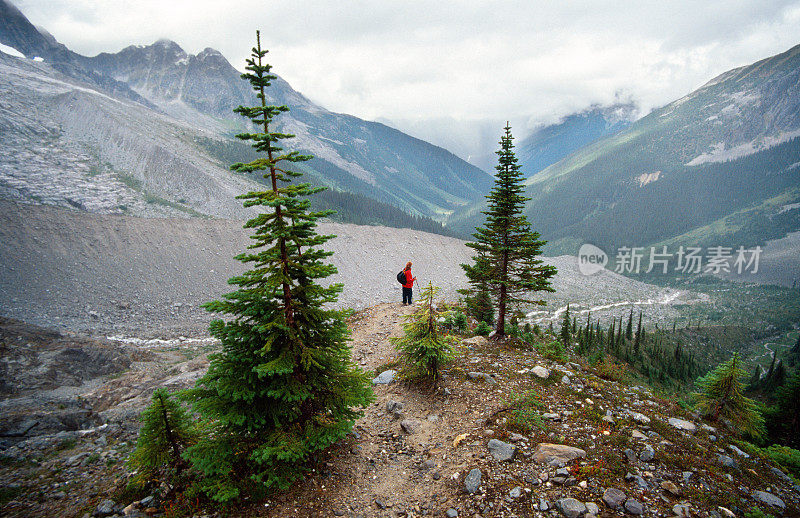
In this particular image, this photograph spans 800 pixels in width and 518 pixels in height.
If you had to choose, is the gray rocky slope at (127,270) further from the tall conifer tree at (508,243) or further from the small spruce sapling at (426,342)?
the tall conifer tree at (508,243)

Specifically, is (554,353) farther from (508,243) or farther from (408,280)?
(408,280)

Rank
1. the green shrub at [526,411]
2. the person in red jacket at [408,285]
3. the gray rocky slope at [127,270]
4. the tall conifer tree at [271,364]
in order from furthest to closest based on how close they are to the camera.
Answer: the gray rocky slope at [127,270] → the person in red jacket at [408,285] → the green shrub at [526,411] → the tall conifer tree at [271,364]

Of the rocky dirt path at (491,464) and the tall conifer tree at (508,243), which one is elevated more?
the tall conifer tree at (508,243)

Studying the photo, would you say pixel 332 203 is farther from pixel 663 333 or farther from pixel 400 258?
pixel 663 333

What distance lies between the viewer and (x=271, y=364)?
641cm

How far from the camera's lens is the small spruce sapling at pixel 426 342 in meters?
10.7

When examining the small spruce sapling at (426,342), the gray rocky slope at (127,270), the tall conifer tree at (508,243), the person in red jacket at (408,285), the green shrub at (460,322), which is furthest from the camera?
the gray rocky slope at (127,270)

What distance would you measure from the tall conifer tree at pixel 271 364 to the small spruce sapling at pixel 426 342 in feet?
11.0

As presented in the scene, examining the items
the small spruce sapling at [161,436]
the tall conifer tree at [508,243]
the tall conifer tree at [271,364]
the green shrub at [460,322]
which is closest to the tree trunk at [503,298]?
the tall conifer tree at [508,243]

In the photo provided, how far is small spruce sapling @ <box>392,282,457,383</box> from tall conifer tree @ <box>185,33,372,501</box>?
335 centimetres

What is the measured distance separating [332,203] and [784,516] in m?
99.9

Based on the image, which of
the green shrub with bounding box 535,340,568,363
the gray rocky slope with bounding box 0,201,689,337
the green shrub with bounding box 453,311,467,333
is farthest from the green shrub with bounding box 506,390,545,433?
the gray rocky slope with bounding box 0,201,689,337

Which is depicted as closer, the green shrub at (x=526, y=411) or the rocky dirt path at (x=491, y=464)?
the rocky dirt path at (x=491, y=464)

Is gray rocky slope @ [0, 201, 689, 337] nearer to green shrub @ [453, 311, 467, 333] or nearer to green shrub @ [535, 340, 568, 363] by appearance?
green shrub @ [453, 311, 467, 333]
